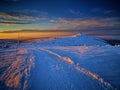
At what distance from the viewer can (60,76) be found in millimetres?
10594

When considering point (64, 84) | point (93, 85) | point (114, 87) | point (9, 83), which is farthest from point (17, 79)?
point (114, 87)

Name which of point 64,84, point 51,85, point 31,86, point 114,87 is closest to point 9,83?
point 31,86

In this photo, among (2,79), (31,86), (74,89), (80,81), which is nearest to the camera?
(74,89)

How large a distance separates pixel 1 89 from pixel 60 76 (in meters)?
3.94

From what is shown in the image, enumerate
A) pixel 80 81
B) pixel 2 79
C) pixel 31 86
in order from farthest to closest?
1. pixel 2 79
2. pixel 80 81
3. pixel 31 86

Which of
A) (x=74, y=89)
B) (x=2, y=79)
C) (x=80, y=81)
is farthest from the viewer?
(x=2, y=79)

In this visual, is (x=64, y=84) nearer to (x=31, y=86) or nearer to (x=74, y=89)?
(x=74, y=89)

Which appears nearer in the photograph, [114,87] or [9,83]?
[114,87]

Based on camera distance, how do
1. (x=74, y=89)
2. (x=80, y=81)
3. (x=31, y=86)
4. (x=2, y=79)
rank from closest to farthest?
(x=74, y=89)
(x=31, y=86)
(x=80, y=81)
(x=2, y=79)

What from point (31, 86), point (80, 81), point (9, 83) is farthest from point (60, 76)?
point (9, 83)

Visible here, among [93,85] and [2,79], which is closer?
[93,85]

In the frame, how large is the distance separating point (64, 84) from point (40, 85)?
54.3 inches

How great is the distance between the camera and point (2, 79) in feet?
32.8

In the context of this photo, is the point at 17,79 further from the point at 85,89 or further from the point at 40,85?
the point at 85,89
